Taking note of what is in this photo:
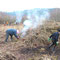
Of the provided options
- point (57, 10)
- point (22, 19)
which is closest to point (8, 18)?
point (22, 19)

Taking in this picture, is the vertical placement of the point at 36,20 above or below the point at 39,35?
above

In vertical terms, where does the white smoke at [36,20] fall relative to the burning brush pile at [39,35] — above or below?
above

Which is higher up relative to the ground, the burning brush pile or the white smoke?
the white smoke

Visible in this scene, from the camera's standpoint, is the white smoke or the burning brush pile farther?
the white smoke

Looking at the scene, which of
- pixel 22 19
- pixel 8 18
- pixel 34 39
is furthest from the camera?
pixel 8 18

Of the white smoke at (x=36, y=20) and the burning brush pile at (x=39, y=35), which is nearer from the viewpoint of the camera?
the burning brush pile at (x=39, y=35)

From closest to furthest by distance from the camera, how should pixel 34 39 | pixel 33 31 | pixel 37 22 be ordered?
pixel 34 39
pixel 33 31
pixel 37 22

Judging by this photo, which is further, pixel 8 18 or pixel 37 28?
pixel 8 18

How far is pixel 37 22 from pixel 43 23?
1.94ft

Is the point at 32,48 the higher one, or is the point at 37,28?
the point at 37,28

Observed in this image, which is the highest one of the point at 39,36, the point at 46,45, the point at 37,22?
the point at 37,22

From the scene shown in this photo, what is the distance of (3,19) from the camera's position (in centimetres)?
1928

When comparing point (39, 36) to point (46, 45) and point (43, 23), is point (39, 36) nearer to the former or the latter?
point (46, 45)

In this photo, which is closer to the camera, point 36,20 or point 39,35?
point 39,35
